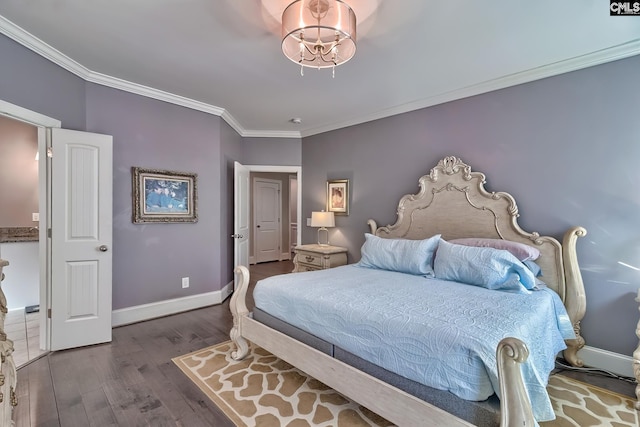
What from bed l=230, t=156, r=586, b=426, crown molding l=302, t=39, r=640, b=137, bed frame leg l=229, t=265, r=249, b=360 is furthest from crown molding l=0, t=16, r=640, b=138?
bed frame leg l=229, t=265, r=249, b=360

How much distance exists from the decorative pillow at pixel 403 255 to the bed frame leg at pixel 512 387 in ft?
5.07

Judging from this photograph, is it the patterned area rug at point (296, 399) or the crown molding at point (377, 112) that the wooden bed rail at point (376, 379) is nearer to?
the patterned area rug at point (296, 399)

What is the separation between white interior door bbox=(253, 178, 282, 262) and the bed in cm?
441

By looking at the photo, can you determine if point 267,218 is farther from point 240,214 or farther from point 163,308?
point 163,308

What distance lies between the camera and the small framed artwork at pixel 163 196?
11.2 feet

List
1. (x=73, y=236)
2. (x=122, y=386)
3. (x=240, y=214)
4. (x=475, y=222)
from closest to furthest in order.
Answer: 1. (x=122, y=386)
2. (x=73, y=236)
3. (x=475, y=222)
4. (x=240, y=214)

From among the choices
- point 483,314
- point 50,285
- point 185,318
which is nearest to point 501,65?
point 483,314

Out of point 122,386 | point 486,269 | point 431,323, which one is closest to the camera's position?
point 431,323

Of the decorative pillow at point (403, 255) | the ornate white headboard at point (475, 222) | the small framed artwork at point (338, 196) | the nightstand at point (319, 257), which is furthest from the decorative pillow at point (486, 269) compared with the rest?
the small framed artwork at point (338, 196)

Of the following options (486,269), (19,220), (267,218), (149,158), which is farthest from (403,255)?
(267,218)

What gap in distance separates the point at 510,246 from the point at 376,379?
70.9 inches

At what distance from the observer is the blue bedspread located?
54.7 inches

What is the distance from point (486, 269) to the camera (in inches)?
93.2

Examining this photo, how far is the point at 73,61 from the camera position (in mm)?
2775
